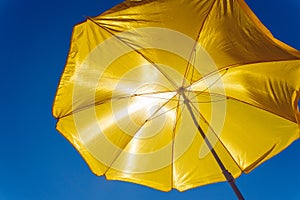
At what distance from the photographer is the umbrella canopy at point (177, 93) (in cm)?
394

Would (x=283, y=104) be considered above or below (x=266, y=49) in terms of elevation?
below

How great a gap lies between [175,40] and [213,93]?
44.1 inches

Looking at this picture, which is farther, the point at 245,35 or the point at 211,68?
the point at 211,68

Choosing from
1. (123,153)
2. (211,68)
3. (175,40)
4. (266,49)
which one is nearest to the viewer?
(266,49)

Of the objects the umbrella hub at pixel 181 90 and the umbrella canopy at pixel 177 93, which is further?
the umbrella hub at pixel 181 90

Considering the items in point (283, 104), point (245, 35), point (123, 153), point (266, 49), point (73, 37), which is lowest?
point (283, 104)

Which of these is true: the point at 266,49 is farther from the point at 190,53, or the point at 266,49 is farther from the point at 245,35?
→ the point at 190,53

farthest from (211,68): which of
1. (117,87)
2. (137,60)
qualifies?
(117,87)

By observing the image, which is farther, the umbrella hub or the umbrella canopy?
the umbrella hub

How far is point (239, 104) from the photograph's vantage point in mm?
4680

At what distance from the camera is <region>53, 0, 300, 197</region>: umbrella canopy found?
394 centimetres

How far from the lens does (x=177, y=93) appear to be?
5.04 metres

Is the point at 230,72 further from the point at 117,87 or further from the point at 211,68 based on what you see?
the point at 117,87

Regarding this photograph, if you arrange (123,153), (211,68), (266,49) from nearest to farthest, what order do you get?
1. (266,49)
2. (211,68)
3. (123,153)
